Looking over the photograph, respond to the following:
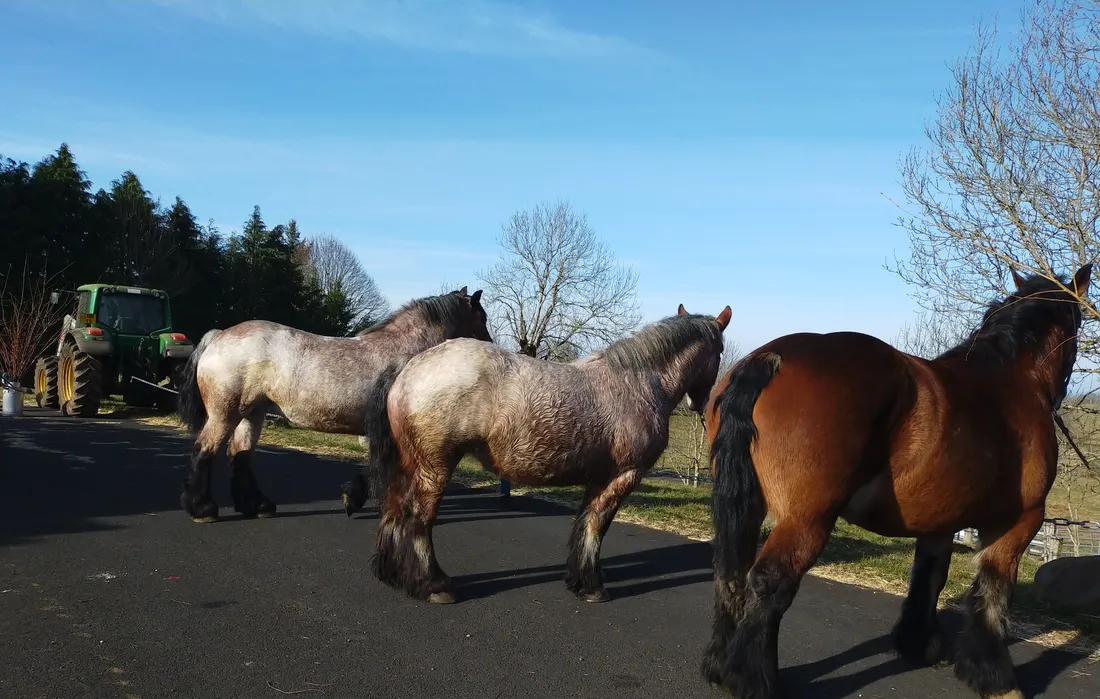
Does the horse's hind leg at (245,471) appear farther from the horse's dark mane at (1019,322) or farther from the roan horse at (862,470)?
the horse's dark mane at (1019,322)

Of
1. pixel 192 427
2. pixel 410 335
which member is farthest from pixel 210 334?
pixel 410 335

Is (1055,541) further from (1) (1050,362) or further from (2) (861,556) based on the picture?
(1) (1050,362)

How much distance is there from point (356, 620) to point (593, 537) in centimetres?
168

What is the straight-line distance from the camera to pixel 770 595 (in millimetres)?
3627

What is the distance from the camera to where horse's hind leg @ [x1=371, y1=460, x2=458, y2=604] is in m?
5.16

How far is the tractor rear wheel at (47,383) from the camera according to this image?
17.3 m

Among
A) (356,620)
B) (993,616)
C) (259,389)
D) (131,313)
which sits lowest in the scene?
(356,620)

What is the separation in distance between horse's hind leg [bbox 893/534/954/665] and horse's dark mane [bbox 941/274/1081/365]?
1.07 meters

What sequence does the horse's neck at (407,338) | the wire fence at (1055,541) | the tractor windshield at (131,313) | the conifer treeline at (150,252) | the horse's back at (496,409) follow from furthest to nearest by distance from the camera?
the conifer treeline at (150,252) < the tractor windshield at (131,313) < the wire fence at (1055,541) < the horse's neck at (407,338) < the horse's back at (496,409)

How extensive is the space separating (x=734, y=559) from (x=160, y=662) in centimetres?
285

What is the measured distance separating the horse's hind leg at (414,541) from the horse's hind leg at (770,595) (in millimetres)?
2146

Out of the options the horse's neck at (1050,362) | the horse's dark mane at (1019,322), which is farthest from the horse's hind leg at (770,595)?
the horse's neck at (1050,362)

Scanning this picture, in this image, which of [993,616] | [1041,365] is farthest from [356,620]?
[1041,365]

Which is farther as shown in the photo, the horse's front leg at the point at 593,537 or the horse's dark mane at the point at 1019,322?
the horse's front leg at the point at 593,537
